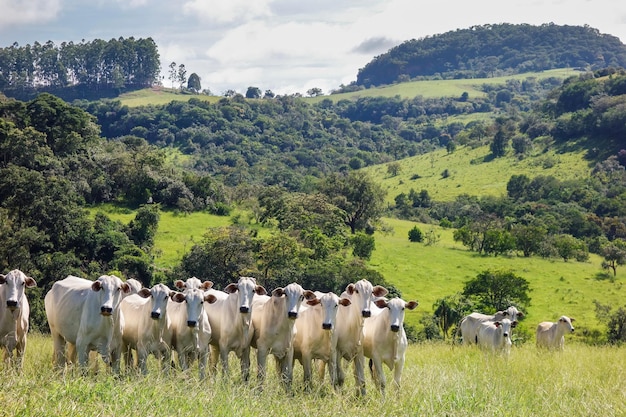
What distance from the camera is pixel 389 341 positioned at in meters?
13.4

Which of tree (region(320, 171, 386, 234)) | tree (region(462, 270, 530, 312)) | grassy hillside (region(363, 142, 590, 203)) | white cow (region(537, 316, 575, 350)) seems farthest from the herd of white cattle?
grassy hillside (region(363, 142, 590, 203))

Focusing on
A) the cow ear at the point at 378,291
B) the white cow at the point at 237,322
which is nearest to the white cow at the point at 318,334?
the cow ear at the point at 378,291

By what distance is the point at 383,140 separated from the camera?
574 feet

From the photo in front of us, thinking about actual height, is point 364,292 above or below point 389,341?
above

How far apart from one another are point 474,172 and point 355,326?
94908mm

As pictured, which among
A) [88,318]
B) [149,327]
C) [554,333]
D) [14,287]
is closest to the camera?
[88,318]

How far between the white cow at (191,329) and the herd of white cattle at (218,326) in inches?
0.8

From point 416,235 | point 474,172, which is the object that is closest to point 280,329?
point 416,235

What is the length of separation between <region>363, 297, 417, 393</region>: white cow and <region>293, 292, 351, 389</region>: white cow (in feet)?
2.71

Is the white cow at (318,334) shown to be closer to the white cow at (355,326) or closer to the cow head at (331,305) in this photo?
the cow head at (331,305)

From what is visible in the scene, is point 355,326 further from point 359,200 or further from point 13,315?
point 359,200

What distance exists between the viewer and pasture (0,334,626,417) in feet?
30.5

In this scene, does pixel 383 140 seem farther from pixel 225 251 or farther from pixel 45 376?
pixel 45 376

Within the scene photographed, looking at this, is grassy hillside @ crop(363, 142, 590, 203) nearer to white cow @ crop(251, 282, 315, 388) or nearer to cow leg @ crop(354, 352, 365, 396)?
cow leg @ crop(354, 352, 365, 396)
